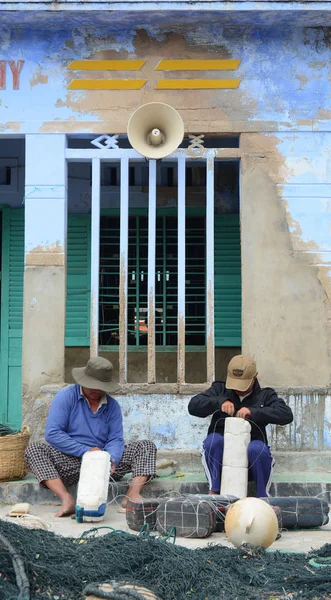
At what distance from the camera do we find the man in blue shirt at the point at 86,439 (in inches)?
253

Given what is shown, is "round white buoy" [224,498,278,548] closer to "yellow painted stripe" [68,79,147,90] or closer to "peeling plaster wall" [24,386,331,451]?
"peeling plaster wall" [24,386,331,451]

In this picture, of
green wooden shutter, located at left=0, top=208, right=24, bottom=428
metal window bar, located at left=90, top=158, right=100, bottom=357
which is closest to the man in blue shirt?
metal window bar, located at left=90, top=158, right=100, bottom=357

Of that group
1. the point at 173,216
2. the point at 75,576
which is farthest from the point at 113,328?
the point at 75,576

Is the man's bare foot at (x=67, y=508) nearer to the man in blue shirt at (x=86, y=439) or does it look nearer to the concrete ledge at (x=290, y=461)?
the man in blue shirt at (x=86, y=439)

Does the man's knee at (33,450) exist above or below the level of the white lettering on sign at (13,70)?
below

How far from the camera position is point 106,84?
7629 mm

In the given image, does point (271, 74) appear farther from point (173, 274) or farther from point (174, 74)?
point (173, 274)

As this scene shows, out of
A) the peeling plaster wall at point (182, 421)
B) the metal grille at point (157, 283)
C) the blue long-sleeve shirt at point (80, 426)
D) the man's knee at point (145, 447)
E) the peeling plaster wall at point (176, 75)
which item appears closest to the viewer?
the blue long-sleeve shirt at point (80, 426)

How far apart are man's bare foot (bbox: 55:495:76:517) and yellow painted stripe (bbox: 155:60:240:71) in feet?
12.9

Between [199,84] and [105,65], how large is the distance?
880 millimetres

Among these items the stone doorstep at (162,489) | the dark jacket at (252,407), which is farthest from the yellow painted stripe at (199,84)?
the stone doorstep at (162,489)

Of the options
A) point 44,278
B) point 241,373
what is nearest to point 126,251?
point 44,278

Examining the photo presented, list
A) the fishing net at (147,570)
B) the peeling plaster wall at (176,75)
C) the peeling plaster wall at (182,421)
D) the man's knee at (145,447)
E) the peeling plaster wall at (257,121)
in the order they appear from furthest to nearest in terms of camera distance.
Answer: the peeling plaster wall at (176,75)
the peeling plaster wall at (257,121)
the peeling plaster wall at (182,421)
the man's knee at (145,447)
the fishing net at (147,570)

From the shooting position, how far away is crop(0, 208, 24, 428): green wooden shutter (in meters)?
9.56
